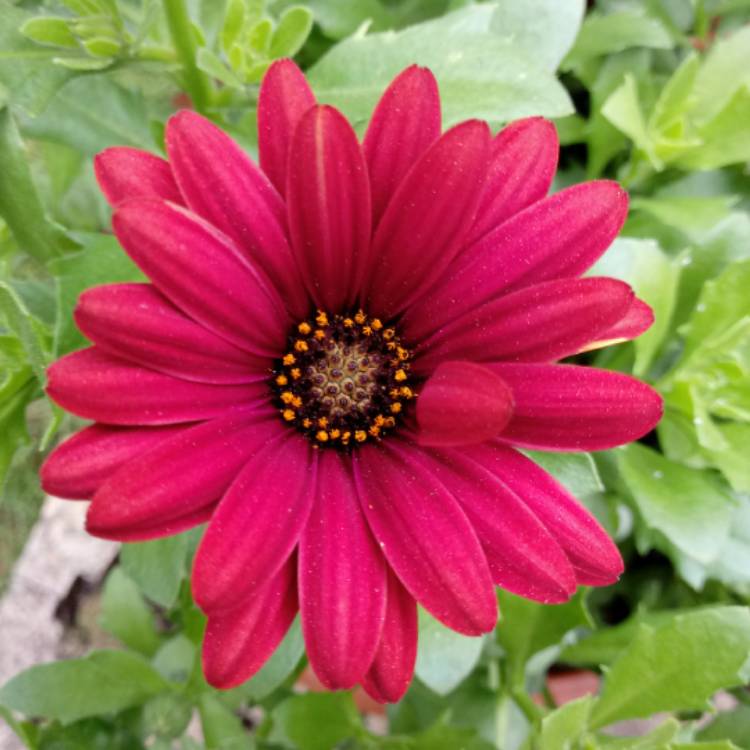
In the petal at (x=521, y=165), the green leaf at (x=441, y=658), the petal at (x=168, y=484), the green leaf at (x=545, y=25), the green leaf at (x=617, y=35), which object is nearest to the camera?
the petal at (x=168, y=484)

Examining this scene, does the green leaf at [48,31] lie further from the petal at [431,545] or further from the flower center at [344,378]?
the petal at [431,545]

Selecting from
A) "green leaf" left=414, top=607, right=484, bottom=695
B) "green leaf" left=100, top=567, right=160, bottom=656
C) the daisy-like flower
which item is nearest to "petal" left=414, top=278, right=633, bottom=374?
the daisy-like flower

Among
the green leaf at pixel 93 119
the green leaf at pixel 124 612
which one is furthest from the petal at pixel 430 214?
the green leaf at pixel 124 612

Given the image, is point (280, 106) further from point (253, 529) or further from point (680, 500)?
point (680, 500)

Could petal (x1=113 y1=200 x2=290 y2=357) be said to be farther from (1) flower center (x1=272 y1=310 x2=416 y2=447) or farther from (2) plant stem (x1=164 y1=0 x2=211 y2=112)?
(2) plant stem (x1=164 y1=0 x2=211 y2=112)

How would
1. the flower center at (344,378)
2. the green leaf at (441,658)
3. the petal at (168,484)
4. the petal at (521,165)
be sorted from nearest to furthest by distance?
the petal at (168,484) < the petal at (521,165) < the flower center at (344,378) < the green leaf at (441,658)

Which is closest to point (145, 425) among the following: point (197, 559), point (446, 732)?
point (197, 559)

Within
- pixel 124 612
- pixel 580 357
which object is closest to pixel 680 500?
pixel 580 357
